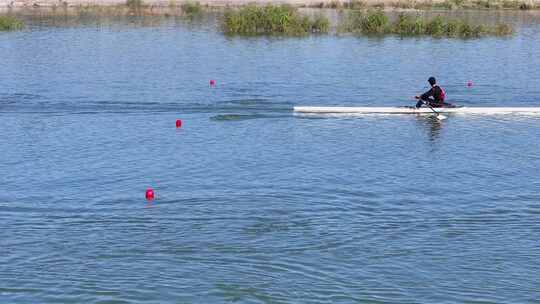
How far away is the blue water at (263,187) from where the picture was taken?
1855cm

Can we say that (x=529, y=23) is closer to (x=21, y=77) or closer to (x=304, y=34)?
(x=304, y=34)

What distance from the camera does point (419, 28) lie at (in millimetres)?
56312

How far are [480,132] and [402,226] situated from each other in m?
11.2

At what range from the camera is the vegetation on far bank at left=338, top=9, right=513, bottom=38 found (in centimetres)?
5581

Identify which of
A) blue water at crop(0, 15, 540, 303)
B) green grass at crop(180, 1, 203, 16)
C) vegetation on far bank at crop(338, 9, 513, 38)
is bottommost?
blue water at crop(0, 15, 540, 303)

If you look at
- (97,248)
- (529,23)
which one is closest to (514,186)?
(97,248)

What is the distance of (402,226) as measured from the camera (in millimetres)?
21469

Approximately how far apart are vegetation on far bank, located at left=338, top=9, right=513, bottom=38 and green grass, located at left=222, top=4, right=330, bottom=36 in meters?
1.95

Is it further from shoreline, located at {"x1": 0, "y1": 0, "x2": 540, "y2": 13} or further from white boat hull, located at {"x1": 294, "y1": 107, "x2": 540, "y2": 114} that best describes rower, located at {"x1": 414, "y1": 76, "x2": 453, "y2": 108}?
shoreline, located at {"x1": 0, "y1": 0, "x2": 540, "y2": 13}

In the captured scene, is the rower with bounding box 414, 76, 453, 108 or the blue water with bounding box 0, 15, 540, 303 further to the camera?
the rower with bounding box 414, 76, 453, 108

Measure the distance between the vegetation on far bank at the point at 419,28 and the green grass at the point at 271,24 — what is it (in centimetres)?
195

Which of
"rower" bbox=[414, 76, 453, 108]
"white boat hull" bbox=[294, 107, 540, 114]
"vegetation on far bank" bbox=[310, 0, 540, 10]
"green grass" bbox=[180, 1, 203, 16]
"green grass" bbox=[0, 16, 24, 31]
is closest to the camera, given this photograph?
"rower" bbox=[414, 76, 453, 108]

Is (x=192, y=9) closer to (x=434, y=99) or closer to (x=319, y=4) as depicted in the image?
(x=319, y=4)

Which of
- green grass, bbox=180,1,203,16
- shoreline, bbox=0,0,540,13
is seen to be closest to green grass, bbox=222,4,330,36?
green grass, bbox=180,1,203,16
